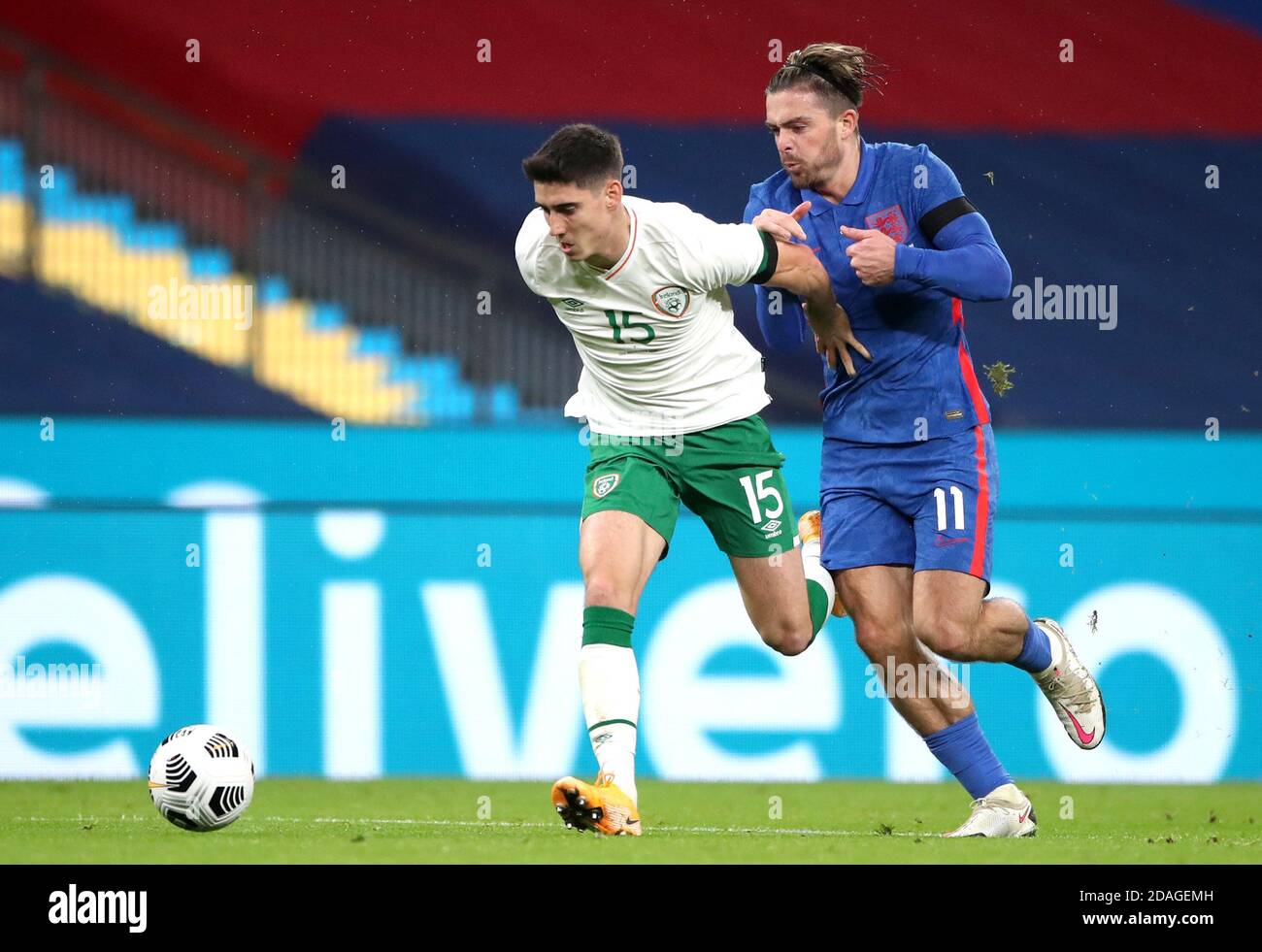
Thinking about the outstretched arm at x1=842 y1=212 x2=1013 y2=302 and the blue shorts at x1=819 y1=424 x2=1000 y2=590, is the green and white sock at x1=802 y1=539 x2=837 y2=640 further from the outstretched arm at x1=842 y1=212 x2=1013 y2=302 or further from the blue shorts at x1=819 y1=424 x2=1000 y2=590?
the outstretched arm at x1=842 y1=212 x2=1013 y2=302

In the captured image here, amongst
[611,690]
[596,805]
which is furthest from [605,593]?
[596,805]

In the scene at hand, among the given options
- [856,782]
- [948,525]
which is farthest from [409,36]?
[948,525]

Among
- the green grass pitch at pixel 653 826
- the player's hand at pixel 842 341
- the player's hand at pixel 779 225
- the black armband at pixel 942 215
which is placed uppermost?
the black armband at pixel 942 215

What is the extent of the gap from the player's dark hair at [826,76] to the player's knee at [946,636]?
59.4 inches

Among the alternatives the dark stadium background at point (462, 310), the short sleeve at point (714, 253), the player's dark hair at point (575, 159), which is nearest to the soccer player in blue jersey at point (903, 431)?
the short sleeve at point (714, 253)

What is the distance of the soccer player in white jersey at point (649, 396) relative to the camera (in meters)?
4.96

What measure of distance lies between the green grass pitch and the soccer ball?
66 mm

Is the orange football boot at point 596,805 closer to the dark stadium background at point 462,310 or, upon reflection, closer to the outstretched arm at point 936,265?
the outstretched arm at point 936,265

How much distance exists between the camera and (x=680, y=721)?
27.5 ft

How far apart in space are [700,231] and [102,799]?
129 inches

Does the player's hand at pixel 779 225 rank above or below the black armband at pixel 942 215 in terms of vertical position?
below

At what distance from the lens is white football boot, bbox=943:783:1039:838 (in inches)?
216

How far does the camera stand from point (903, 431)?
18.5ft

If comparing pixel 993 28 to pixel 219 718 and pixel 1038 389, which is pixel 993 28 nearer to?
pixel 1038 389
